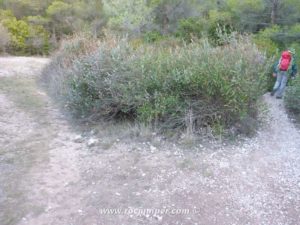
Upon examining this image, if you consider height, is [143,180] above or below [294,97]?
below

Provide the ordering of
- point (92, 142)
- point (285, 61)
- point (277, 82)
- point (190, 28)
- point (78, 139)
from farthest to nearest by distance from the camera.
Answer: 1. point (190, 28)
2. point (277, 82)
3. point (285, 61)
4. point (78, 139)
5. point (92, 142)

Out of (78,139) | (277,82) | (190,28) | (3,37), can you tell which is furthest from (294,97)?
(3,37)

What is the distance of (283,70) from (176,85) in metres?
3.52

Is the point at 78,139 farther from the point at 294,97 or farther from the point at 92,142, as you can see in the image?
the point at 294,97

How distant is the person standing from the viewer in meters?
7.61

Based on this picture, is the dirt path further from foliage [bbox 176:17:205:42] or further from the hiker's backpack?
foliage [bbox 176:17:205:42]

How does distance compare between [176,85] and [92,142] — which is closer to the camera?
[92,142]

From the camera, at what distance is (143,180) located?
167 inches

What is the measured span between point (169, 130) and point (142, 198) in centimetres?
190

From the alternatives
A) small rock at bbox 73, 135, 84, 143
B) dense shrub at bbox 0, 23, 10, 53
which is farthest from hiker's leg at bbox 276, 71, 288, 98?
dense shrub at bbox 0, 23, 10, 53

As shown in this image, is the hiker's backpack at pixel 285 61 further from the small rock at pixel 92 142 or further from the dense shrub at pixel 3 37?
the dense shrub at pixel 3 37

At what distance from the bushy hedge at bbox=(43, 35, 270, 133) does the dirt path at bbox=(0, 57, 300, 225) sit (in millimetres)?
541

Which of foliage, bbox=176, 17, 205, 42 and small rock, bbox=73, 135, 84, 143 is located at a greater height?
foliage, bbox=176, 17, 205, 42

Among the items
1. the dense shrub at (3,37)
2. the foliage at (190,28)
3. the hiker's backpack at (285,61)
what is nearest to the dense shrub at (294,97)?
the hiker's backpack at (285,61)
